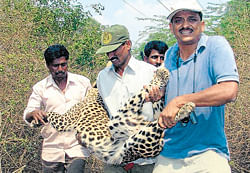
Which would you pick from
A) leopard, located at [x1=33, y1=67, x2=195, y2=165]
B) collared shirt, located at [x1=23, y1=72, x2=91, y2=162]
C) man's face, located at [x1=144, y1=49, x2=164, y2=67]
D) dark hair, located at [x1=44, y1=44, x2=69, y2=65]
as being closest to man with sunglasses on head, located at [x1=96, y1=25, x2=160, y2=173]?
leopard, located at [x1=33, y1=67, x2=195, y2=165]

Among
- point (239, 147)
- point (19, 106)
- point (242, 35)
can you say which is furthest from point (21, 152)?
point (242, 35)

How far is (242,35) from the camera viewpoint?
8.21 meters

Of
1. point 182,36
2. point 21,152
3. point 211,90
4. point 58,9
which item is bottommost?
point 21,152

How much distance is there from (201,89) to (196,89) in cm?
4

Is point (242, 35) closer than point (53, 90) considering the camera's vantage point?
No

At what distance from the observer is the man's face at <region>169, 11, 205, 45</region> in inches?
114

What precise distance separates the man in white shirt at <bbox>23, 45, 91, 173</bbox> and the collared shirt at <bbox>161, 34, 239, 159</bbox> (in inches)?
80.4

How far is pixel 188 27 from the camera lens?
2.88 metres

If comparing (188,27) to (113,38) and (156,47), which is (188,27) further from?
(156,47)

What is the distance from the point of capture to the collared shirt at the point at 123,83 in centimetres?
376

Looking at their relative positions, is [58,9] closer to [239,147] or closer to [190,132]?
[239,147]

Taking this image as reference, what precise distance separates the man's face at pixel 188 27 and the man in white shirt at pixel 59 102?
2.17 metres

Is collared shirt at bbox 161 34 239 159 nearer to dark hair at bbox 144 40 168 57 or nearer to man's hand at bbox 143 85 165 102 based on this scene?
man's hand at bbox 143 85 165 102

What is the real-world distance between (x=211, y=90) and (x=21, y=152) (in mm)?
5304
